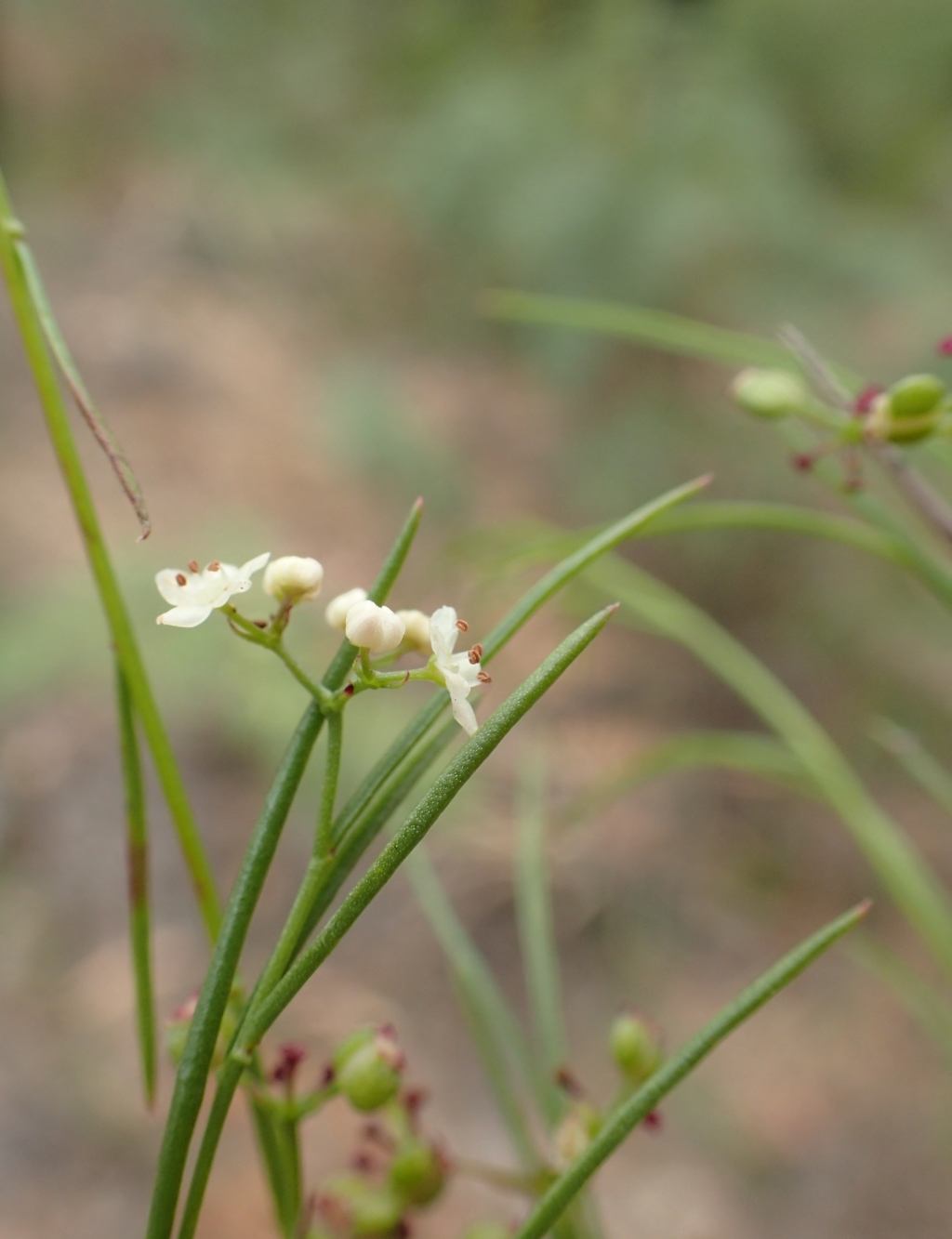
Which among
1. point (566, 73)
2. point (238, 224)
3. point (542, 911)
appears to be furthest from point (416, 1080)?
point (238, 224)

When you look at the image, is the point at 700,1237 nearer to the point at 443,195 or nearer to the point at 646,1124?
the point at 646,1124

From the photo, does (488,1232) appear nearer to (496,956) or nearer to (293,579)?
(293,579)

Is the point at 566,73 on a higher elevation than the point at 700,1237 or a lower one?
higher

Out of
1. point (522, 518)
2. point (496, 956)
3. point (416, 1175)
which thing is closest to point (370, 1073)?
point (416, 1175)

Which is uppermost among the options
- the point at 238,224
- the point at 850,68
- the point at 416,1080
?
→ the point at 238,224

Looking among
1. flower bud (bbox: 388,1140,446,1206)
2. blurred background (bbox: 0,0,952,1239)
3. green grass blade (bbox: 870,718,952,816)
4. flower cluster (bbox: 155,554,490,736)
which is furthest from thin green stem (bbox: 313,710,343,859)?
blurred background (bbox: 0,0,952,1239)

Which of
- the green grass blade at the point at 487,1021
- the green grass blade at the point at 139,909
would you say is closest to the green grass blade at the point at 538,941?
the green grass blade at the point at 487,1021
